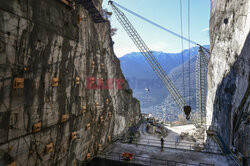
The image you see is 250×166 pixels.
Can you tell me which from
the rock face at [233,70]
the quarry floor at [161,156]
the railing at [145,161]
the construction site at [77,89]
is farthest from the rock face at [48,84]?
the rock face at [233,70]

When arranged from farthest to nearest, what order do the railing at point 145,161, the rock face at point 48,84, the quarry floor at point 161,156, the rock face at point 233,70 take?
the quarry floor at point 161,156 → the railing at point 145,161 → the rock face at point 233,70 → the rock face at point 48,84

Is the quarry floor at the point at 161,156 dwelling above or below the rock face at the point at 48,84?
below

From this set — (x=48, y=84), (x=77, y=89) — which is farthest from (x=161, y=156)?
(x=48, y=84)

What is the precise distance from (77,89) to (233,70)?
14.4 m

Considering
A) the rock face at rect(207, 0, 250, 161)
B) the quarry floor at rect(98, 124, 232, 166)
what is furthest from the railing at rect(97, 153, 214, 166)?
the rock face at rect(207, 0, 250, 161)

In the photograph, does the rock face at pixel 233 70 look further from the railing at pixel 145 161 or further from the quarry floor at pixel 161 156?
the railing at pixel 145 161

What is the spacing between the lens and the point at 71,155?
9.73 meters

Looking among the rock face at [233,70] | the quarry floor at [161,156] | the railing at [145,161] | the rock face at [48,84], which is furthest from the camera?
the quarry floor at [161,156]

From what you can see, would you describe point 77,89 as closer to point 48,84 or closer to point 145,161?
point 48,84

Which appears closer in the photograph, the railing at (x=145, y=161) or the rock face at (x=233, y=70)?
the rock face at (x=233, y=70)

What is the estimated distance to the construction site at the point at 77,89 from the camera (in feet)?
19.9

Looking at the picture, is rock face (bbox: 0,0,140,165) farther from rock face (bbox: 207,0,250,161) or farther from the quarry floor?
rock face (bbox: 207,0,250,161)

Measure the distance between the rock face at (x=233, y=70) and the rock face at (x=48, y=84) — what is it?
1170 centimetres

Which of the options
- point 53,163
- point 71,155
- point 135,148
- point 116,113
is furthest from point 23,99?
point 116,113
